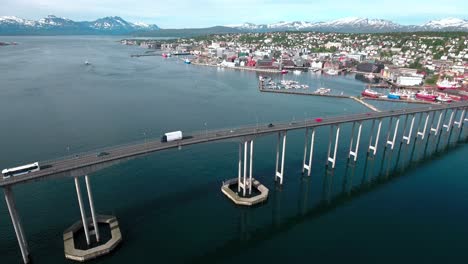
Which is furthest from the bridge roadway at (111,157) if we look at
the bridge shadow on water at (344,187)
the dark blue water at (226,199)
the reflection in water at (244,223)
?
the reflection in water at (244,223)

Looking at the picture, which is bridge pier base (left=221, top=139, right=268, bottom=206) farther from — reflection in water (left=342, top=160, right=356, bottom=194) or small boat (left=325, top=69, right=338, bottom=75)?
small boat (left=325, top=69, right=338, bottom=75)

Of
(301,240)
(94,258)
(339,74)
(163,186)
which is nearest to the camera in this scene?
(94,258)

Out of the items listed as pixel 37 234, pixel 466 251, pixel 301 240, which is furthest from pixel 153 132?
pixel 466 251

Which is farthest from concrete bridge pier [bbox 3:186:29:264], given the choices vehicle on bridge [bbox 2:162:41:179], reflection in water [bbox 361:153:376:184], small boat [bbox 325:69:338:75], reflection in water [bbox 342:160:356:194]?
small boat [bbox 325:69:338:75]

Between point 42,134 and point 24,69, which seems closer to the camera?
point 42,134

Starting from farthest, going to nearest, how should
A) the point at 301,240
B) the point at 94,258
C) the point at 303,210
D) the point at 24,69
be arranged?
the point at 24,69, the point at 303,210, the point at 301,240, the point at 94,258

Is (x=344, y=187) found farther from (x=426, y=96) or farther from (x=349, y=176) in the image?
(x=426, y=96)

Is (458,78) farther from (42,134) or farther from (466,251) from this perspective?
(42,134)

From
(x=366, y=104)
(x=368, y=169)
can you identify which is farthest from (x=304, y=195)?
(x=366, y=104)
